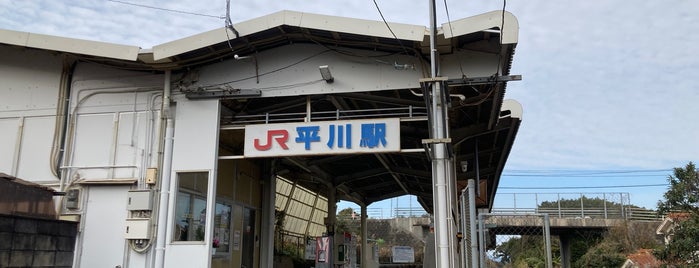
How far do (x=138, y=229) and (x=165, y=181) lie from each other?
35.0 inches

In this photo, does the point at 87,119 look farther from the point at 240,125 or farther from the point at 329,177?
the point at 329,177

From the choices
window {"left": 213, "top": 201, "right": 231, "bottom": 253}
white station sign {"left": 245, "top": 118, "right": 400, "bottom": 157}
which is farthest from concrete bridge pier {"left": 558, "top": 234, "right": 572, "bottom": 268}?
white station sign {"left": 245, "top": 118, "right": 400, "bottom": 157}

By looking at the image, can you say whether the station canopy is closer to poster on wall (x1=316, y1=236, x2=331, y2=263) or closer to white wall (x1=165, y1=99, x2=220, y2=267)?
white wall (x1=165, y1=99, x2=220, y2=267)

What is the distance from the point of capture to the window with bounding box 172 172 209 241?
31.4 ft

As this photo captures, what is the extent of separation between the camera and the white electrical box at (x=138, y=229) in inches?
365

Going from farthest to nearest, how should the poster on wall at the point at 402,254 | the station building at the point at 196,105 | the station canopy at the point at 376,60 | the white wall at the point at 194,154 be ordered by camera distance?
1. the poster on wall at the point at 402,254
2. the white wall at the point at 194,154
3. the station building at the point at 196,105
4. the station canopy at the point at 376,60

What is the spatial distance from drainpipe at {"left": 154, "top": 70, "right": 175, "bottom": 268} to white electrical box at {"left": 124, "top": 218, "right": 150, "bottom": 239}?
0.18m

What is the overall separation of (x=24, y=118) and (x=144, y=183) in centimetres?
297

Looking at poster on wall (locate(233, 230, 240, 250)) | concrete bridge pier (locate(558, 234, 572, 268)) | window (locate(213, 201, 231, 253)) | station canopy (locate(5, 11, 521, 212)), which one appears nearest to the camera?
station canopy (locate(5, 11, 521, 212))

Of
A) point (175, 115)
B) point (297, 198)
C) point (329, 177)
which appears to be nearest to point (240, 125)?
point (175, 115)

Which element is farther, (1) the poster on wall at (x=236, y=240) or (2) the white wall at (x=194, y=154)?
(1) the poster on wall at (x=236, y=240)

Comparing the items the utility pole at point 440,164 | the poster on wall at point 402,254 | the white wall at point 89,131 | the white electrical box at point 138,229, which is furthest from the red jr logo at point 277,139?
the poster on wall at point 402,254

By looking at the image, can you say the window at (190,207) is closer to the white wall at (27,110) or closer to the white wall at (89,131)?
the white wall at (89,131)

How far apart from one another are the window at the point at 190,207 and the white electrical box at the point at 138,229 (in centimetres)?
46
